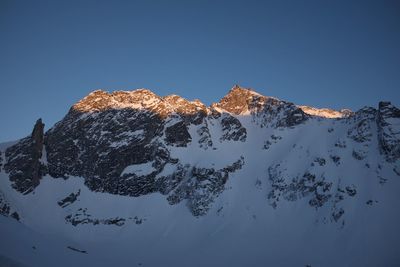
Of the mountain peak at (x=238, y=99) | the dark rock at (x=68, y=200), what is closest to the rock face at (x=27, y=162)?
the dark rock at (x=68, y=200)

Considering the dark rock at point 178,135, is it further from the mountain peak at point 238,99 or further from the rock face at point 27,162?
the rock face at point 27,162

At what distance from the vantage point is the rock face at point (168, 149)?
125625mm

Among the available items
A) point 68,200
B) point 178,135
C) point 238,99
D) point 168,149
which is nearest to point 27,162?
point 68,200

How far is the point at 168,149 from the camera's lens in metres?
139

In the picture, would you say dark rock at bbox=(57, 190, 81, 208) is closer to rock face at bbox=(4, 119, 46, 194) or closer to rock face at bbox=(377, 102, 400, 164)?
rock face at bbox=(4, 119, 46, 194)

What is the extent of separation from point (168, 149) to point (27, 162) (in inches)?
1646

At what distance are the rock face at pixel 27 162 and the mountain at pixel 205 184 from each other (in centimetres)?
39

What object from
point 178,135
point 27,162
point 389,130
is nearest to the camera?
point 389,130

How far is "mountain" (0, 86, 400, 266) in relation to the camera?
105500 mm

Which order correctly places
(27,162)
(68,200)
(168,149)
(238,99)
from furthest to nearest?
(238,99) < (168,149) < (27,162) < (68,200)

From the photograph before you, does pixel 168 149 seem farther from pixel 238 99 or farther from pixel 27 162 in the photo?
pixel 238 99

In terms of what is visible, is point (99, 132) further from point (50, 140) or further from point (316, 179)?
point (316, 179)

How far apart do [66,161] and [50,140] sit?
11.0 m

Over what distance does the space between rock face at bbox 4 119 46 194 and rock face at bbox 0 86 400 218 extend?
27cm
